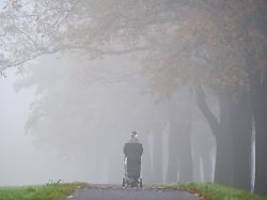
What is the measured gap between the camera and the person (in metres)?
24.4

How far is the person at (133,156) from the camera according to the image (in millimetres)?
24359

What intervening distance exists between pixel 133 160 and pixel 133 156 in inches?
5.3

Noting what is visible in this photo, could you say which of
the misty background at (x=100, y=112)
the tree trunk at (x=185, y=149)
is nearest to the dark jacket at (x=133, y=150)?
the misty background at (x=100, y=112)

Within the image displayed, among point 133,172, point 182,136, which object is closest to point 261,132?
point 133,172

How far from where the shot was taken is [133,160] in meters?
24.5

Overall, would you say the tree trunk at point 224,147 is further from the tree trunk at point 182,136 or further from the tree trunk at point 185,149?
the tree trunk at point 185,149

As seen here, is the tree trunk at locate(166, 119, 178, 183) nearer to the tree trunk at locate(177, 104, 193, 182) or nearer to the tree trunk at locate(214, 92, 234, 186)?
the tree trunk at locate(177, 104, 193, 182)

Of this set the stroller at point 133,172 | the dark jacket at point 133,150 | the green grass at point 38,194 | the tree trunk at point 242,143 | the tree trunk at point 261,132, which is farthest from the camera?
the tree trunk at point 242,143

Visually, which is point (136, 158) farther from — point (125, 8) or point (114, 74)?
point (114, 74)

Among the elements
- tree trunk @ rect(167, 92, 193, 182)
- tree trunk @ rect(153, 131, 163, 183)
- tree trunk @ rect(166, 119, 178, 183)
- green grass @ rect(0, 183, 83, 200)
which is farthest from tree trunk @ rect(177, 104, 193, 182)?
green grass @ rect(0, 183, 83, 200)

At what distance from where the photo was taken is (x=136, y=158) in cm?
2452

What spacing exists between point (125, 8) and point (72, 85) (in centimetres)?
2496

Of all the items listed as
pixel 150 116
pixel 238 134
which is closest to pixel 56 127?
pixel 150 116

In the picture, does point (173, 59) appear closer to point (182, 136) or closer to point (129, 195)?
point (129, 195)
